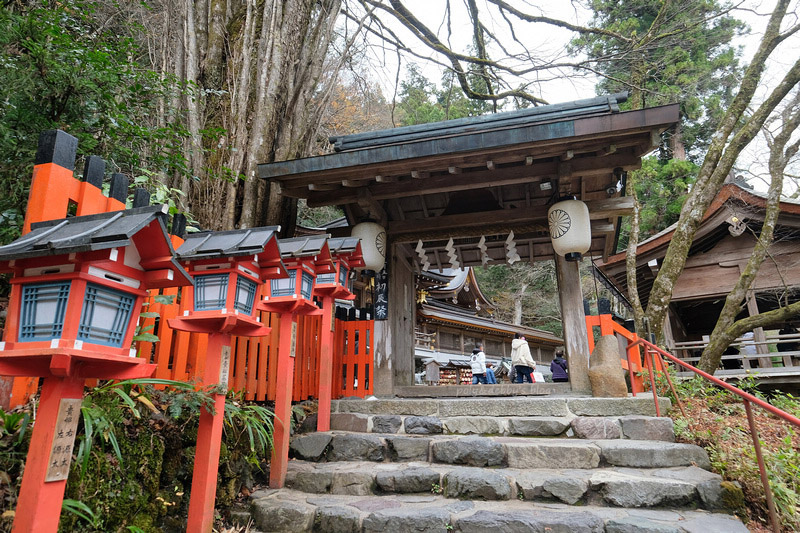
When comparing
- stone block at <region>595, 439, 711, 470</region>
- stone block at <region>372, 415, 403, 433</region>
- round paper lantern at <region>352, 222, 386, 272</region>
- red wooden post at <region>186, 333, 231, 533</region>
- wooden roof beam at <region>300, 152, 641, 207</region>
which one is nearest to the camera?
red wooden post at <region>186, 333, 231, 533</region>

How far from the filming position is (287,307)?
Result: 4.31m

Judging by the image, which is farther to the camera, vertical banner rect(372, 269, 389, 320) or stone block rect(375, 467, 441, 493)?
vertical banner rect(372, 269, 389, 320)

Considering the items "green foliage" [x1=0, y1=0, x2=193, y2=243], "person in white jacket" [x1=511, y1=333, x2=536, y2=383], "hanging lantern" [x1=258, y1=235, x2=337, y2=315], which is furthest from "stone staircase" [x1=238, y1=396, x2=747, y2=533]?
"person in white jacket" [x1=511, y1=333, x2=536, y2=383]

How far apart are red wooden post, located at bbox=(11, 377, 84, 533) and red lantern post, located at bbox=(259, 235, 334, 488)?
230 centimetres

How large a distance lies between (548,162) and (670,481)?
14.0ft

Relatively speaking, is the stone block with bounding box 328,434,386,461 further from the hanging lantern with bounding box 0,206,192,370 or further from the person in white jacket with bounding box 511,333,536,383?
the person in white jacket with bounding box 511,333,536,383

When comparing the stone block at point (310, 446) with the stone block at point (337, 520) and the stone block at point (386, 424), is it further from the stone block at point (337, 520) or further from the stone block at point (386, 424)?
the stone block at point (337, 520)

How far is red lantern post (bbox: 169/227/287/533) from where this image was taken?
2928mm

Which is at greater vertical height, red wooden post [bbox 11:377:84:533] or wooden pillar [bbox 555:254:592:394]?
wooden pillar [bbox 555:254:592:394]

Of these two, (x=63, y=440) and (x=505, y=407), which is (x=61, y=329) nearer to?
(x=63, y=440)

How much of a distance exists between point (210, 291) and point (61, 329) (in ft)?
3.86

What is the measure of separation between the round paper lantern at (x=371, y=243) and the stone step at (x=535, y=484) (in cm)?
325

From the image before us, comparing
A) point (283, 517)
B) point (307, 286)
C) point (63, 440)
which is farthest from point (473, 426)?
point (63, 440)

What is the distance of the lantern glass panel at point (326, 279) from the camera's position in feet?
16.8
